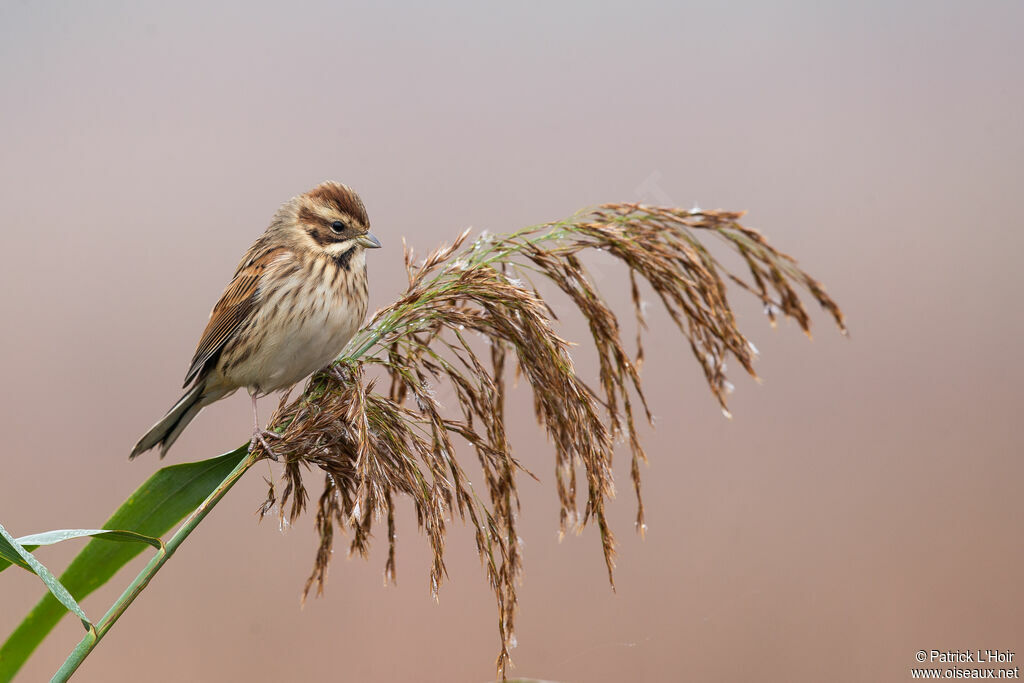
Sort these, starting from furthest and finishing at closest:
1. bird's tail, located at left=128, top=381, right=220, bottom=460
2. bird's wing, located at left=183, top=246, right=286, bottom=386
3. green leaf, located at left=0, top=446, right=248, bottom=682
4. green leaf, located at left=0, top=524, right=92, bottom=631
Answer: bird's wing, located at left=183, top=246, right=286, bottom=386 < bird's tail, located at left=128, top=381, right=220, bottom=460 < green leaf, located at left=0, top=446, right=248, bottom=682 < green leaf, located at left=0, top=524, right=92, bottom=631

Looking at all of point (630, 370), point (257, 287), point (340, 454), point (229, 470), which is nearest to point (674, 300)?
point (630, 370)

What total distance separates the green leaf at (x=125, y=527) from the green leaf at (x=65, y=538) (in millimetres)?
44

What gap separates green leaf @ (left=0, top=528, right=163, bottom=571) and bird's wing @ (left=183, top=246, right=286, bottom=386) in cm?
78

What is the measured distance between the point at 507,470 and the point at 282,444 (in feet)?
0.98

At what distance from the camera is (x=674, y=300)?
1.22m

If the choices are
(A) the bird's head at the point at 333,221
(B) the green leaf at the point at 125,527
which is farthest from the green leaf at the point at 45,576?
(A) the bird's head at the point at 333,221

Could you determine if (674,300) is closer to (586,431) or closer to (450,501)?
(586,431)

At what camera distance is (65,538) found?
0.86 m

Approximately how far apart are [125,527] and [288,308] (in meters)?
0.69

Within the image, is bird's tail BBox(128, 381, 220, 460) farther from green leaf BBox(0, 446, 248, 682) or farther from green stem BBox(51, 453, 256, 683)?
green stem BBox(51, 453, 256, 683)

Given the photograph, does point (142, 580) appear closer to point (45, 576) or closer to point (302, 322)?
point (45, 576)

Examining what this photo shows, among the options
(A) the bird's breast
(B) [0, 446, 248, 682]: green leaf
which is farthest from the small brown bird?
(B) [0, 446, 248, 682]: green leaf

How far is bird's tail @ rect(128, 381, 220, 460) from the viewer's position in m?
1.54

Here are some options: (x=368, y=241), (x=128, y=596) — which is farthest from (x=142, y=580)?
(x=368, y=241)
